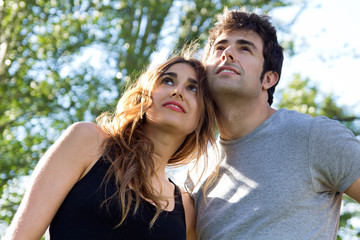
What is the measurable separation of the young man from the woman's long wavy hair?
132mm

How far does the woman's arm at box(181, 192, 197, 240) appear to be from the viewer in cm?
327

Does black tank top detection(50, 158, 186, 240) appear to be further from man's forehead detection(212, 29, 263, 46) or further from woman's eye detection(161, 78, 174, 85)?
man's forehead detection(212, 29, 263, 46)

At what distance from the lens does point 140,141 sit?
10.1 ft

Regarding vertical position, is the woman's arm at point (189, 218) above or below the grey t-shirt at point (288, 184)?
below

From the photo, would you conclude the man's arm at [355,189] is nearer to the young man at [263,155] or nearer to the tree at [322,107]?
the young man at [263,155]

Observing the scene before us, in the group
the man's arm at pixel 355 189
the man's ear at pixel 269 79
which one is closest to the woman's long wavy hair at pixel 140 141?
the man's ear at pixel 269 79

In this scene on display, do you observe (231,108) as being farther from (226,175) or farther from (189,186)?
(189,186)

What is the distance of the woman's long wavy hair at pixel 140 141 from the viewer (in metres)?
2.80

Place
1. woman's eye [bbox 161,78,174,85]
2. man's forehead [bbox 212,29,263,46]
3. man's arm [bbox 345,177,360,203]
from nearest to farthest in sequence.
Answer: man's arm [bbox 345,177,360,203]
woman's eye [bbox 161,78,174,85]
man's forehead [bbox 212,29,263,46]

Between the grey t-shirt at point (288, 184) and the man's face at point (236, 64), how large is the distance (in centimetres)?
35

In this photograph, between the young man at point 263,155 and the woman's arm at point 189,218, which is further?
the woman's arm at point 189,218

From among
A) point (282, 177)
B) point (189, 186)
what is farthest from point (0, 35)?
point (282, 177)

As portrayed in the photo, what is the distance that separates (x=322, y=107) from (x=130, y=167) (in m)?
10.3

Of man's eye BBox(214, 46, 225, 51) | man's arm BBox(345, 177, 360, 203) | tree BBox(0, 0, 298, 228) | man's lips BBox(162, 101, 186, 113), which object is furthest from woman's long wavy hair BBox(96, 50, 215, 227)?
tree BBox(0, 0, 298, 228)
